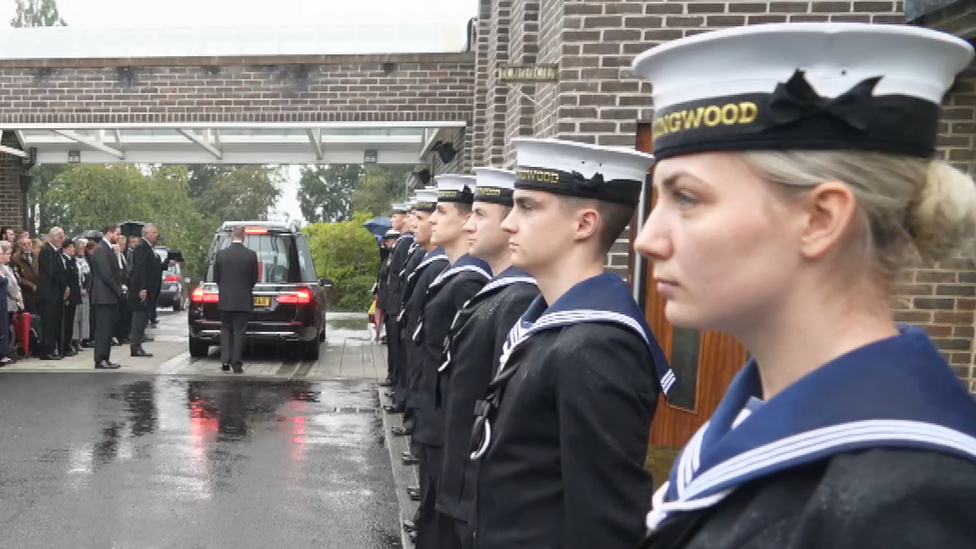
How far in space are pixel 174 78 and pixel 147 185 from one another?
2134 cm

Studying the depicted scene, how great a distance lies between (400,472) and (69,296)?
7795 millimetres

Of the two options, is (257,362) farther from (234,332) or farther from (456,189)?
(456,189)

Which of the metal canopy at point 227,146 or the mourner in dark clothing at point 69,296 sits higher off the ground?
the metal canopy at point 227,146

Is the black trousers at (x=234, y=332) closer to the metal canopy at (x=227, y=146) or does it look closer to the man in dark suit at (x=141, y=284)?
the man in dark suit at (x=141, y=284)

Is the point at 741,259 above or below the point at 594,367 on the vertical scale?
above

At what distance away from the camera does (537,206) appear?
254 centimetres

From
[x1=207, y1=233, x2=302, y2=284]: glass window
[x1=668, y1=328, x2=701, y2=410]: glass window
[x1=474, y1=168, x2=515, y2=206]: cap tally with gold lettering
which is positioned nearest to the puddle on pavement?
[x1=668, y1=328, x2=701, y2=410]: glass window

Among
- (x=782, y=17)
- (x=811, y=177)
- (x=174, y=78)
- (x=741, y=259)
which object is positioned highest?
(x=174, y=78)

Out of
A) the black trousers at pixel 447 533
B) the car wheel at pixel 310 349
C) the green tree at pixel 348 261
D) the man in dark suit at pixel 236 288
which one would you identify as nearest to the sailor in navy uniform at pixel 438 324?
the black trousers at pixel 447 533

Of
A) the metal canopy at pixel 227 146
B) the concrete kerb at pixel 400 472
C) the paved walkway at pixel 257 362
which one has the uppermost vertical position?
the metal canopy at pixel 227 146

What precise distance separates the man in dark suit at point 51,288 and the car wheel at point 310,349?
3386mm

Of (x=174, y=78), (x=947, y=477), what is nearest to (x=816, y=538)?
(x=947, y=477)

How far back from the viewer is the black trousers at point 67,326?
12.3m

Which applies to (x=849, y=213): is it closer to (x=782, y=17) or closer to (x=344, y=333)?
(x=782, y=17)
